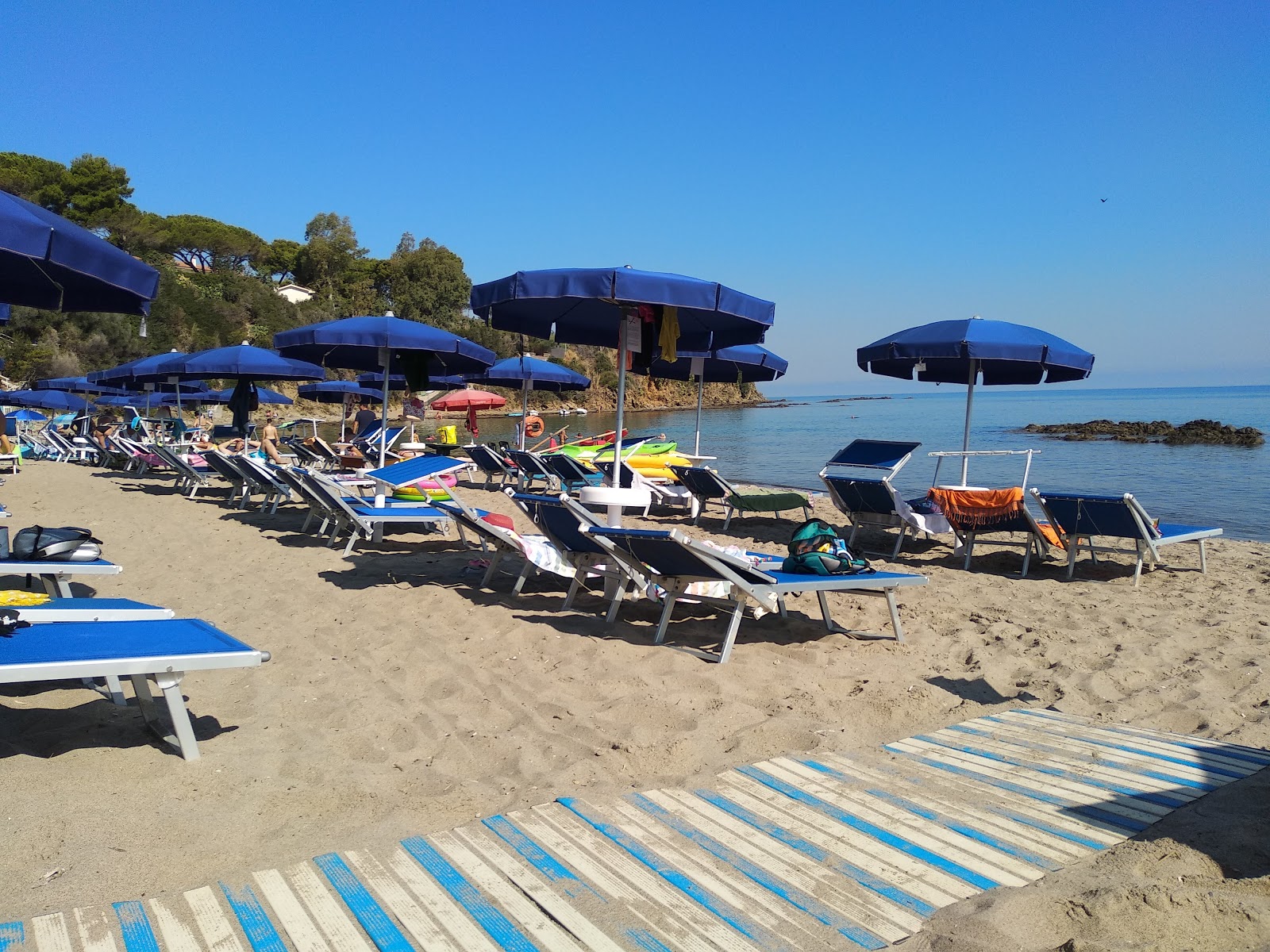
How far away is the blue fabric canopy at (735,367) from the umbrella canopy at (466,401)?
19.5 feet

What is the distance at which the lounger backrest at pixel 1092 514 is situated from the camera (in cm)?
689

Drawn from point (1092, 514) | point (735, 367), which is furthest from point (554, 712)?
point (735, 367)

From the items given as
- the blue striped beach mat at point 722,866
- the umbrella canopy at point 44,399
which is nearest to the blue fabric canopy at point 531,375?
the blue striped beach mat at point 722,866

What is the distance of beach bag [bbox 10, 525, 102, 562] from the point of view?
4273 mm

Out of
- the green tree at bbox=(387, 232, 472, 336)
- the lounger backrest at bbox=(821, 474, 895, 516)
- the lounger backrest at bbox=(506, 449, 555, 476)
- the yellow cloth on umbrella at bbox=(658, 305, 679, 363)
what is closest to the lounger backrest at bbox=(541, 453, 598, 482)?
the lounger backrest at bbox=(506, 449, 555, 476)

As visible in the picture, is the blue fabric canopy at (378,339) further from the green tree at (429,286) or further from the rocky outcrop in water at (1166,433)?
the green tree at (429,286)

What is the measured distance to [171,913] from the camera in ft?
6.77

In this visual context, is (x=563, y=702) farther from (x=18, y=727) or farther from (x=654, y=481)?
(x=654, y=481)

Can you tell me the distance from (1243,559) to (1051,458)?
20973 millimetres

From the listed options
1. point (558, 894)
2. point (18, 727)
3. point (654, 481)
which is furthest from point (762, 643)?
point (654, 481)

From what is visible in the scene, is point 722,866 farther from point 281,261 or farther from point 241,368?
point 281,261

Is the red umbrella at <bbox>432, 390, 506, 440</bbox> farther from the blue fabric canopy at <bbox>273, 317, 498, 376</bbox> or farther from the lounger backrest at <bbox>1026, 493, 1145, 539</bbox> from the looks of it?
the lounger backrest at <bbox>1026, 493, 1145, 539</bbox>

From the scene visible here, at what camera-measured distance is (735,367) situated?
44.1 ft

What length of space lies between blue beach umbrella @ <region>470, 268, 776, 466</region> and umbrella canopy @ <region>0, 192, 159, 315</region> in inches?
83.2
